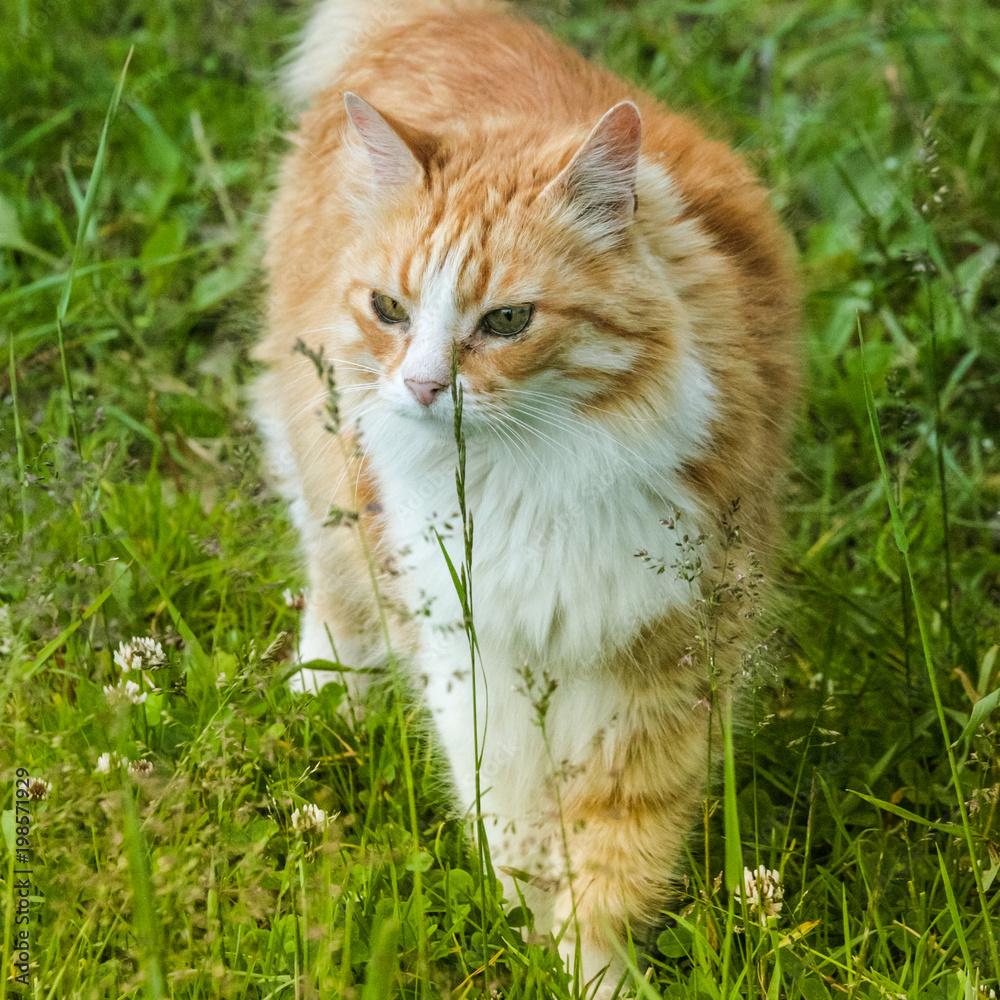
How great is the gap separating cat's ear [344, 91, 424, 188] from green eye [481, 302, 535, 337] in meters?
0.36

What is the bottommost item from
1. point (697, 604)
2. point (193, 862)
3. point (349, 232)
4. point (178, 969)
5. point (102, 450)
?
point (102, 450)

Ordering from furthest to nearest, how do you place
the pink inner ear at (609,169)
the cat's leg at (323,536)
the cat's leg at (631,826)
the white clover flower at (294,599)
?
the white clover flower at (294,599)
the cat's leg at (323,536)
the cat's leg at (631,826)
the pink inner ear at (609,169)

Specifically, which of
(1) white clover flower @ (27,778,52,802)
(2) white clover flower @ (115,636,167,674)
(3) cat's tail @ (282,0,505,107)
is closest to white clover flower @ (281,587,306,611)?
(2) white clover flower @ (115,636,167,674)

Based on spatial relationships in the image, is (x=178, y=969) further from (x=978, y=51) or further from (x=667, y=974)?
(x=978, y=51)

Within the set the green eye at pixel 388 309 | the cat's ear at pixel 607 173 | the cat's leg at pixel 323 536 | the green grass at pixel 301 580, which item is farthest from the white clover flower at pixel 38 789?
the cat's ear at pixel 607 173

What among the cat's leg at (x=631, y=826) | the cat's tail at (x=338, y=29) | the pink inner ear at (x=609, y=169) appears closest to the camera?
the pink inner ear at (x=609, y=169)

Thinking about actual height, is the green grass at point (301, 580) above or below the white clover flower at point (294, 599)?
above

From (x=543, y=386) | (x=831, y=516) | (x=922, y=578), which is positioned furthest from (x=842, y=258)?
(x=543, y=386)

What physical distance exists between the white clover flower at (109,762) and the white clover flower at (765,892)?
1.05m

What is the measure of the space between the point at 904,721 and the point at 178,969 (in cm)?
162

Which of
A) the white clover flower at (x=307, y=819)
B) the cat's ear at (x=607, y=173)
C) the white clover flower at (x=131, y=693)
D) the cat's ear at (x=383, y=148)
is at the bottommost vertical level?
the white clover flower at (x=131, y=693)

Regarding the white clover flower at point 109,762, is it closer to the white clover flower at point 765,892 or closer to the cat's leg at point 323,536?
the cat's leg at point 323,536

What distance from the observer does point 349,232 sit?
7.64 feet

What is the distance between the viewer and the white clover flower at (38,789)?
194 cm
